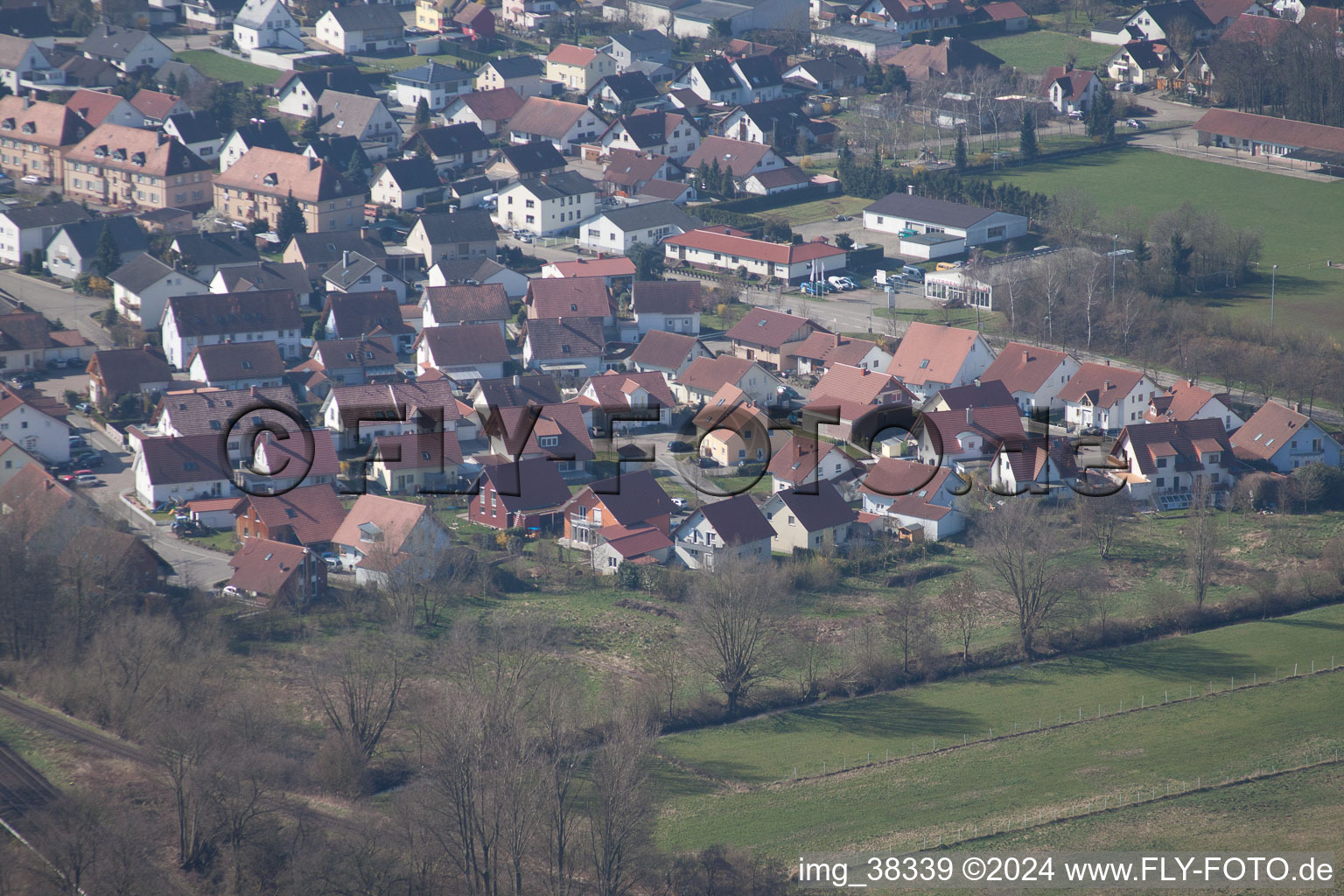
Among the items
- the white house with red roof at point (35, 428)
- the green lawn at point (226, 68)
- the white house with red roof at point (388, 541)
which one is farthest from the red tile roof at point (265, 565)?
the green lawn at point (226, 68)

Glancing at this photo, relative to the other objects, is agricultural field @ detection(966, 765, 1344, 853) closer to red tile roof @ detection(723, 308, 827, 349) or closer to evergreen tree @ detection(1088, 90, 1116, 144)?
red tile roof @ detection(723, 308, 827, 349)

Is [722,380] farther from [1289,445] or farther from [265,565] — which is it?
[265,565]

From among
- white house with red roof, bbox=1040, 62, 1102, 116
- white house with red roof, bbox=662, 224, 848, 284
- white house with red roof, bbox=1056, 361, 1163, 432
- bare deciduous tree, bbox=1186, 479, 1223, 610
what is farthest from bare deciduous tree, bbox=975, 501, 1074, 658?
white house with red roof, bbox=1040, 62, 1102, 116

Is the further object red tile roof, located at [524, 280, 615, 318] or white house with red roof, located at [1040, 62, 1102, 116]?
white house with red roof, located at [1040, 62, 1102, 116]

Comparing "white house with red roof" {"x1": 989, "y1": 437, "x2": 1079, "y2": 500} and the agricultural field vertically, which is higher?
"white house with red roof" {"x1": 989, "y1": 437, "x2": 1079, "y2": 500}

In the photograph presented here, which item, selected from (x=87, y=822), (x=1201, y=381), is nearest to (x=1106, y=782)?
(x=87, y=822)

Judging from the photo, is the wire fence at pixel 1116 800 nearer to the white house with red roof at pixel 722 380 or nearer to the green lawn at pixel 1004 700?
the green lawn at pixel 1004 700

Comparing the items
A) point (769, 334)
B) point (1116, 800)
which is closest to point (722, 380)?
point (769, 334)
